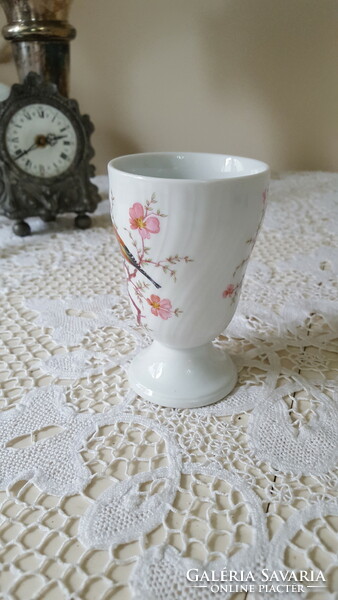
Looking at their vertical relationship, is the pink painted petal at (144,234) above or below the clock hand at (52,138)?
above

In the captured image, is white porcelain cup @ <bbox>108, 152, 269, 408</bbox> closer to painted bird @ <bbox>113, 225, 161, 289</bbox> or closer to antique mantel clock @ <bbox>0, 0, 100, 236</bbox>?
painted bird @ <bbox>113, 225, 161, 289</bbox>

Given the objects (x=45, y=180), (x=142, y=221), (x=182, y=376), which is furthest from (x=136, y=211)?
(x=45, y=180)

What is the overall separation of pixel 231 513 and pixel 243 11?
3.44 ft

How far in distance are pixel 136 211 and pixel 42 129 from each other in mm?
458

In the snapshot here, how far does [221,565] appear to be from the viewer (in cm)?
26

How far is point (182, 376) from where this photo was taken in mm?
406

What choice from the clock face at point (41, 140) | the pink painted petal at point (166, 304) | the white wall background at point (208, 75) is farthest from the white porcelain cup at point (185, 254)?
the white wall background at point (208, 75)

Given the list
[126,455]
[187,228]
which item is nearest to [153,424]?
[126,455]

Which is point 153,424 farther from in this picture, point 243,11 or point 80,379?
point 243,11

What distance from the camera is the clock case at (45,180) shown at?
2.25 feet

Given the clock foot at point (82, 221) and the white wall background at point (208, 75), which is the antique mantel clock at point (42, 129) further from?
the white wall background at point (208, 75)

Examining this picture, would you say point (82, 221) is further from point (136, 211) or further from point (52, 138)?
point (136, 211)

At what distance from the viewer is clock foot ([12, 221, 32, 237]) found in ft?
2.43

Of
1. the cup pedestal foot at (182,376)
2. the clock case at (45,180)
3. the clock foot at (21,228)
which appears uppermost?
the clock case at (45,180)
